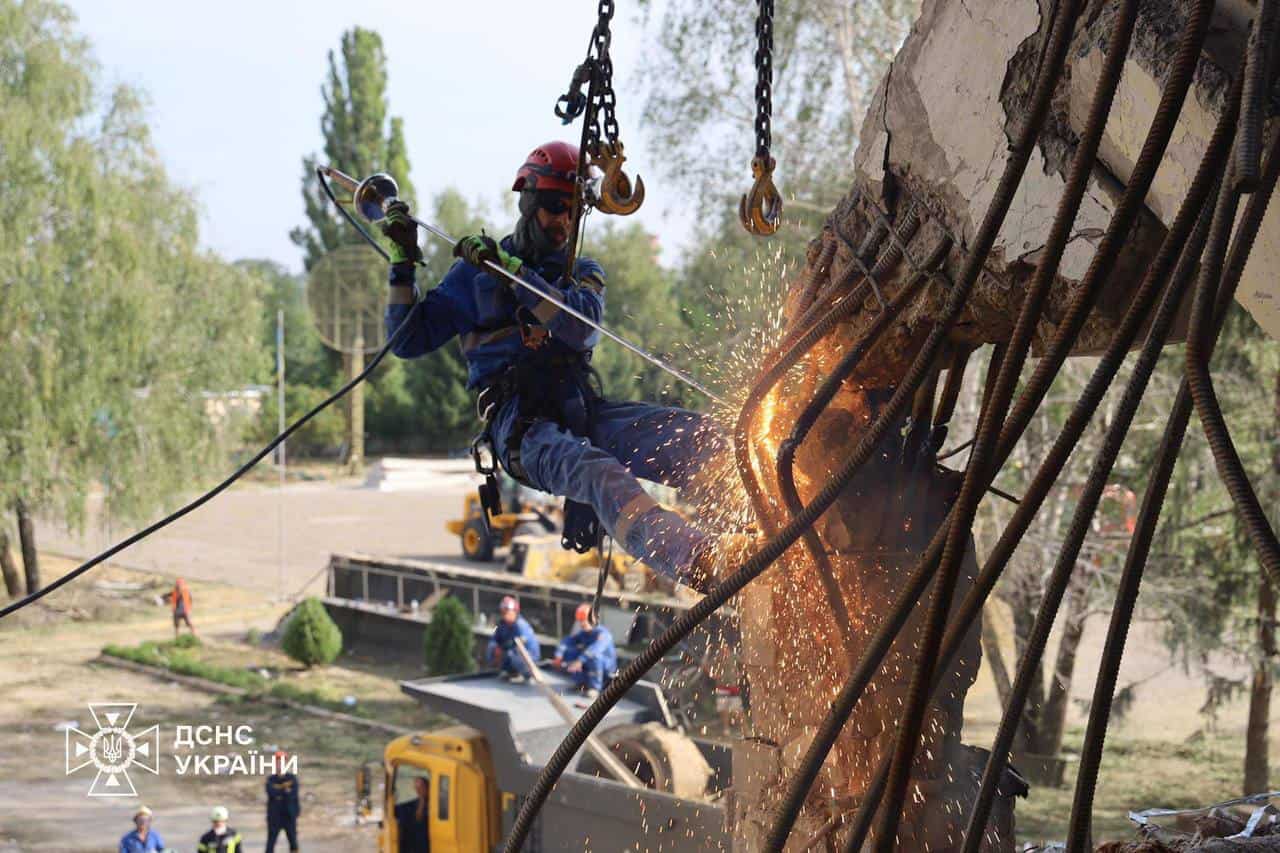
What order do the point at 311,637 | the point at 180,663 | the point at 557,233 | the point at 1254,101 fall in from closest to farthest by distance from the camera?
the point at 1254,101
the point at 557,233
the point at 311,637
the point at 180,663

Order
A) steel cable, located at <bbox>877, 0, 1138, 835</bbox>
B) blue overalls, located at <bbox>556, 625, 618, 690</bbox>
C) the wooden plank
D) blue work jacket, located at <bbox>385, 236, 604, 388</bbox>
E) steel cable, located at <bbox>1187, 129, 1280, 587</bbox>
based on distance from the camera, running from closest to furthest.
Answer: steel cable, located at <bbox>1187, 129, 1280, 587</bbox>
steel cable, located at <bbox>877, 0, 1138, 835</bbox>
blue work jacket, located at <bbox>385, 236, 604, 388</bbox>
the wooden plank
blue overalls, located at <bbox>556, 625, 618, 690</bbox>

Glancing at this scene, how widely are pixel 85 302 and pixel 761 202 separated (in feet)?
55.0

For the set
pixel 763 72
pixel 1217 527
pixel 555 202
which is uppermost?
pixel 763 72

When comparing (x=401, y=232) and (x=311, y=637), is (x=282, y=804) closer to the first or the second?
→ (x=311, y=637)

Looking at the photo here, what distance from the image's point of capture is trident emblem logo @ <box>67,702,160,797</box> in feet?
41.5

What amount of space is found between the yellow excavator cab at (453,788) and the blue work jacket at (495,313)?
365 centimetres

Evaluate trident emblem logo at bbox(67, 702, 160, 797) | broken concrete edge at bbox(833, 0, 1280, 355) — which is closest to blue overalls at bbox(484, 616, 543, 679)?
trident emblem logo at bbox(67, 702, 160, 797)

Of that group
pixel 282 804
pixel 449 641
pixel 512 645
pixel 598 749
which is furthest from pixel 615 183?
pixel 449 641

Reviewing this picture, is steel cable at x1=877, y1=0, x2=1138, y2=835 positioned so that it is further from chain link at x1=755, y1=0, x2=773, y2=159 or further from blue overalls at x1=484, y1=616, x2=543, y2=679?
blue overalls at x1=484, y1=616, x2=543, y2=679

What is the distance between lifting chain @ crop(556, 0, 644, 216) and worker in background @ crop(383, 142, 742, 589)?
0.53ft

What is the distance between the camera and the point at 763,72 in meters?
4.10

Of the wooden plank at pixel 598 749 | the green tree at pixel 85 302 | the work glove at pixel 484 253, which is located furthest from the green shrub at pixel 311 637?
the work glove at pixel 484 253

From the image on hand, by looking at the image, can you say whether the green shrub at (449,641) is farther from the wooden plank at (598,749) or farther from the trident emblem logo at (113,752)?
the wooden plank at (598,749)

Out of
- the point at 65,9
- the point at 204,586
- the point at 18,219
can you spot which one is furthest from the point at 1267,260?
the point at 204,586
